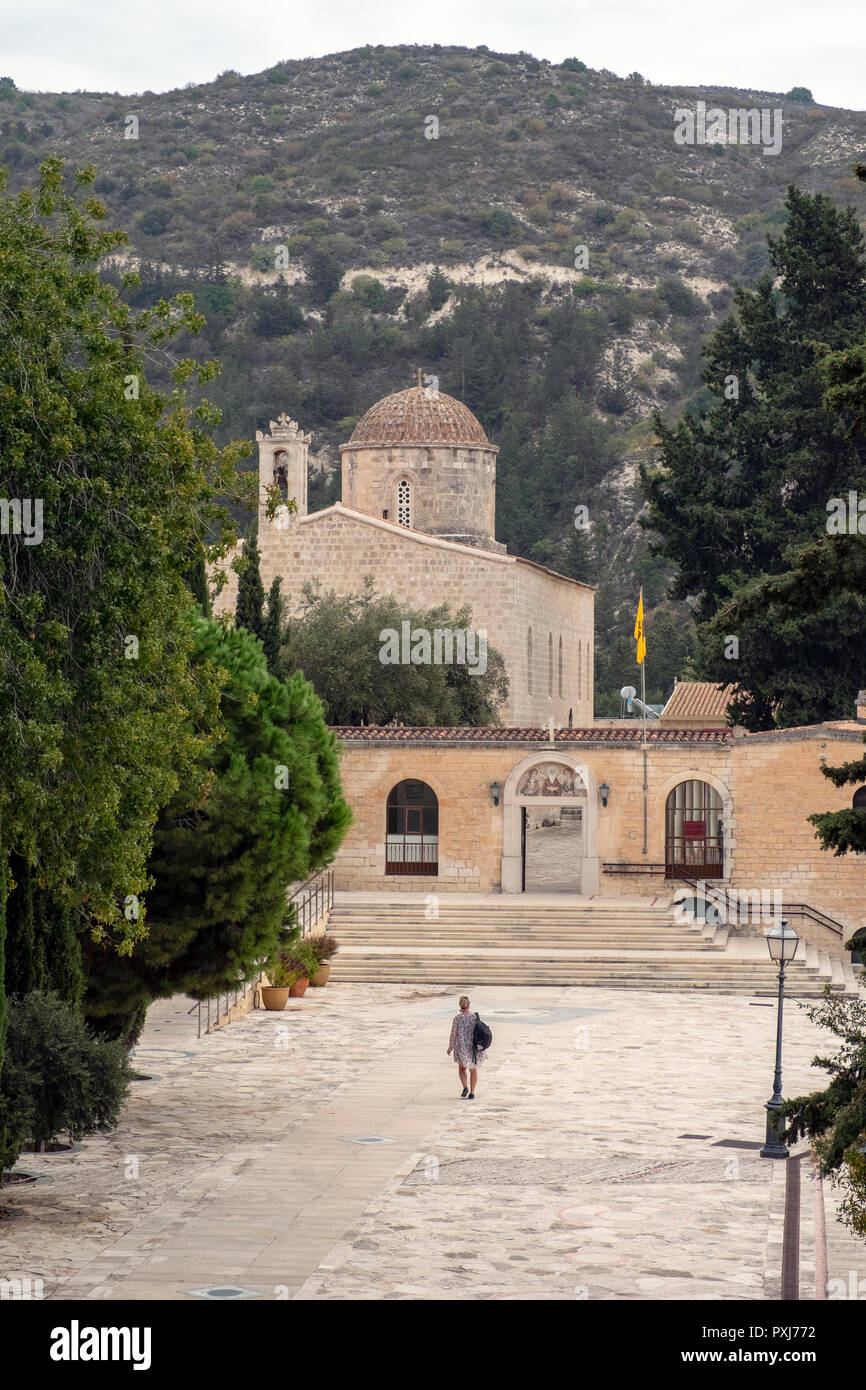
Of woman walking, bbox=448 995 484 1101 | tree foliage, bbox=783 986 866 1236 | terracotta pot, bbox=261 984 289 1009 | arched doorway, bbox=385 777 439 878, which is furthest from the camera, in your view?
arched doorway, bbox=385 777 439 878

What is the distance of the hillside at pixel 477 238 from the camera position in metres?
95.9

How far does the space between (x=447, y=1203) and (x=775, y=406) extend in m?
26.9

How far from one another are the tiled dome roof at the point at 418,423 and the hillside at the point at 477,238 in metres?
19.9

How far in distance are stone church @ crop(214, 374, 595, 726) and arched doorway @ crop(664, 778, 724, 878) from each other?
9.75 metres

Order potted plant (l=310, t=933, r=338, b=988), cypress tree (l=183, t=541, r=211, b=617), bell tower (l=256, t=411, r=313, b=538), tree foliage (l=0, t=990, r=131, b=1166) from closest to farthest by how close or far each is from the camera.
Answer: tree foliage (l=0, t=990, r=131, b=1166) → cypress tree (l=183, t=541, r=211, b=617) → potted plant (l=310, t=933, r=338, b=988) → bell tower (l=256, t=411, r=313, b=538)

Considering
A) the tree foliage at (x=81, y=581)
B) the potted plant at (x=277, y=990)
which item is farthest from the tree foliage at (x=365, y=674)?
the tree foliage at (x=81, y=581)

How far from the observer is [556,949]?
99.6ft

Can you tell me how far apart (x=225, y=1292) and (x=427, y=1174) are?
413 cm

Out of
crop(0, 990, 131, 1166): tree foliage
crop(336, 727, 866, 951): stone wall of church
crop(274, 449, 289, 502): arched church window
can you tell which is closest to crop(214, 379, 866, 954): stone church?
crop(336, 727, 866, 951): stone wall of church

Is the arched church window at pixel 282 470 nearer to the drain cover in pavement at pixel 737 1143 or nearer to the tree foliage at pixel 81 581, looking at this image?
the drain cover in pavement at pixel 737 1143

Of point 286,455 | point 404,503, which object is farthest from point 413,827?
point 404,503

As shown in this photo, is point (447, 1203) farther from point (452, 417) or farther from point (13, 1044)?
point (452, 417)

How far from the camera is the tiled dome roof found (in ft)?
171

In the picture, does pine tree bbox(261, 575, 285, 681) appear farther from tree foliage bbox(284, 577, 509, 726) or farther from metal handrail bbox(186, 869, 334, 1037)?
tree foliage bbox(284, 577, 509, 726)
